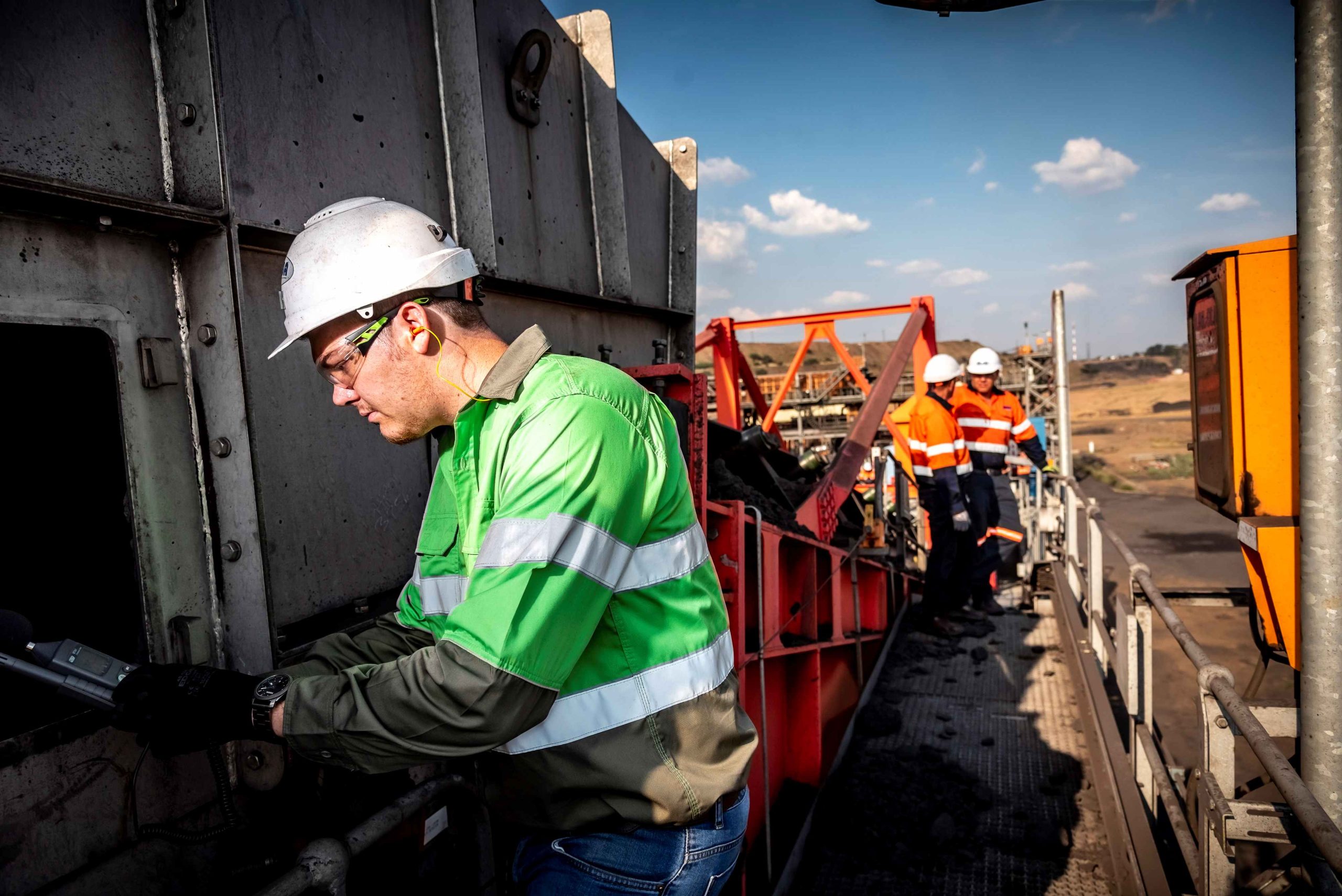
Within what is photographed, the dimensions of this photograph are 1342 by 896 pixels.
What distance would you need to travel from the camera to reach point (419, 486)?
7.98 ft

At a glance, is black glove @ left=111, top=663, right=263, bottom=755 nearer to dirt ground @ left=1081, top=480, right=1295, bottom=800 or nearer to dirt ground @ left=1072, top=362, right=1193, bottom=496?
dirt ground @ left=1081, top=480, right=1295, bottom=800

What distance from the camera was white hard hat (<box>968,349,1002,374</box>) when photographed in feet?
24.2

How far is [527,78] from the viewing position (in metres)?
3.07

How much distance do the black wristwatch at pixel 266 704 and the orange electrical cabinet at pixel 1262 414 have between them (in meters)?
2.61

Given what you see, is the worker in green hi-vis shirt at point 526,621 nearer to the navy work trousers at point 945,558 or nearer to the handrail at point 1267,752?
the handrail at point 1267,752

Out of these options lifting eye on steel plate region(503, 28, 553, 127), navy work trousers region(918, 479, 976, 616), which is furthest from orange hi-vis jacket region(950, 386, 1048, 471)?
lifting eye on steel plate region(503, 28, 553, 127)

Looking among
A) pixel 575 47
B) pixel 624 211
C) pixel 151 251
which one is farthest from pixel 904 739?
pixel 151 251

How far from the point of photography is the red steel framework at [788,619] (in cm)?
278

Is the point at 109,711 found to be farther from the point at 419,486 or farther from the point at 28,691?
the point at 419,486

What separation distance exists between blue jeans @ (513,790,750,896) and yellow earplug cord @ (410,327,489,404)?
87 centimetres

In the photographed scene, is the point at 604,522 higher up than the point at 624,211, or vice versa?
the point at 624,211

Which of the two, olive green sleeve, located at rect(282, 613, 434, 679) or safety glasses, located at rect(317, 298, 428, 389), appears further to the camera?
olive green sleeve, located at rect(282, 613, 434, 679)

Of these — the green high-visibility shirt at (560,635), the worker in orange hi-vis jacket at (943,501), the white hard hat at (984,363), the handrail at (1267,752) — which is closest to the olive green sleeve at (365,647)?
the green high-visibility shirt at (560,635)

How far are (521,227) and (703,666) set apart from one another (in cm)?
201
